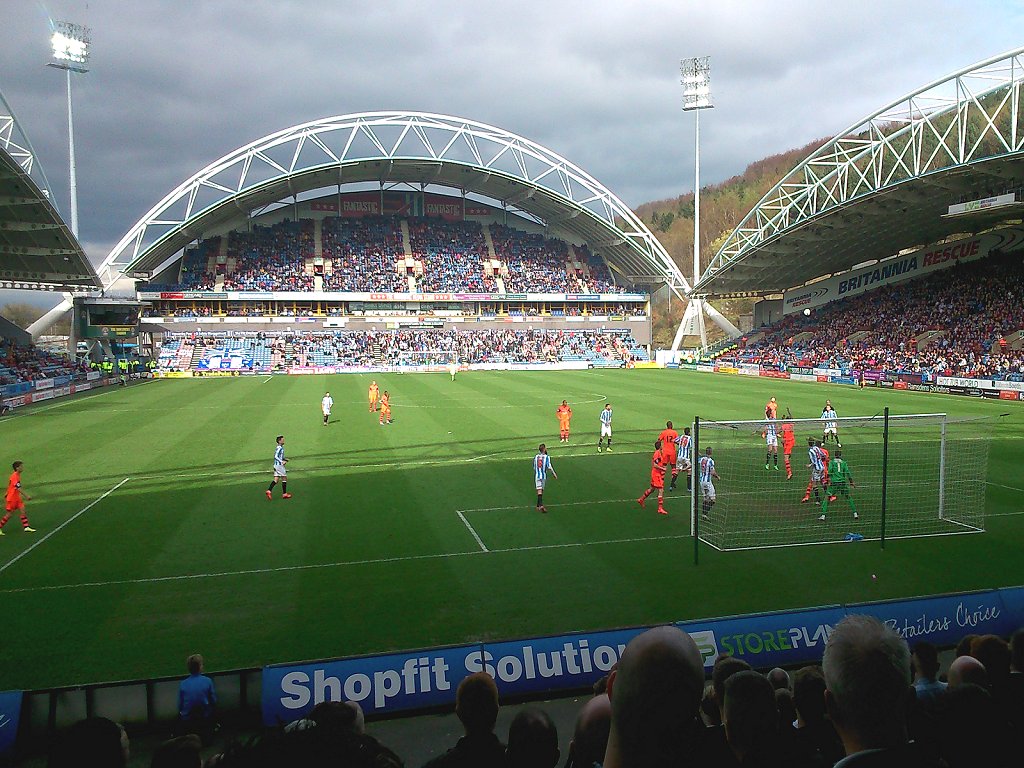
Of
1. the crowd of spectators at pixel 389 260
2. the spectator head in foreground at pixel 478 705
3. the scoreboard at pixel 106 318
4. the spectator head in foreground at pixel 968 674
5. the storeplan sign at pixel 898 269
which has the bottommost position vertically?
the spectator head in foreground at pixel 968 674

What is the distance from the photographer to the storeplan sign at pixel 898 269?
48.9m

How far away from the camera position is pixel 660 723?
202cm

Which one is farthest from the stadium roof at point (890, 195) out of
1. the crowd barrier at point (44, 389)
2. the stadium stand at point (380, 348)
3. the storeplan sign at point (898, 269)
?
the crowd barrier at point (44, 389)

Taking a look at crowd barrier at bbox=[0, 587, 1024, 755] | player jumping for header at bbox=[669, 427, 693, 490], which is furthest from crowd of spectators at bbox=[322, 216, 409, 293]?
crowd barrier at bbox=[0, 587, 1024, 755]

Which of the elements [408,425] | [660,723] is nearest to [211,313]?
[408,425]

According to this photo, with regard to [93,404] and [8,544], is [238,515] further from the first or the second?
[93,404]

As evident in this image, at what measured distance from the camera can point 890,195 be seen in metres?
41.1

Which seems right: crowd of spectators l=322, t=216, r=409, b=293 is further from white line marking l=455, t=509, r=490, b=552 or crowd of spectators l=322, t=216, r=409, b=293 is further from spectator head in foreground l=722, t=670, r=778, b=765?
spectator head in foreground l=722, t=670, r=778, b=765

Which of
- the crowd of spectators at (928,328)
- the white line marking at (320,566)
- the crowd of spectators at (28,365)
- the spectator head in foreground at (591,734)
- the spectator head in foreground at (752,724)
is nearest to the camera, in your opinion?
the spectator head in foreground at (752,724)

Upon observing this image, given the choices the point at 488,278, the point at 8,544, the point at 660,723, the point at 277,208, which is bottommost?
the point at 8,544

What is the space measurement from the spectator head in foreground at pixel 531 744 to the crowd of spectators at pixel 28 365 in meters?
46.2

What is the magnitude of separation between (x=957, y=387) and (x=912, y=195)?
1146cm

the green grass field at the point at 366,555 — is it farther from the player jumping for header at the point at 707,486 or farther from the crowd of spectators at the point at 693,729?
the crowd of spectators at the point at 693,729

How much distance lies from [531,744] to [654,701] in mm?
1283
